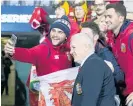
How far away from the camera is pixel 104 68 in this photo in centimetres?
400

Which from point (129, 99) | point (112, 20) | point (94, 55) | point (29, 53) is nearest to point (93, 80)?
point (94, 55)

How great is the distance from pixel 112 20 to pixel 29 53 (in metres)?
0.90

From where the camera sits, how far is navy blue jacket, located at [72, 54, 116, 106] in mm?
3963

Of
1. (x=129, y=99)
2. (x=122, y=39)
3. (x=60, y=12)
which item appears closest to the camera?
(x=129, y=99)

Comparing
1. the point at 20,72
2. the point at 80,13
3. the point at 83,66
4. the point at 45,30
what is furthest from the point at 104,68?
the point at 20,72

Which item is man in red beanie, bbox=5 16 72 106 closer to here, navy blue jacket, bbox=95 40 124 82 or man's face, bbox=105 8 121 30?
navy blue jacket, bbox=95 40 124 82

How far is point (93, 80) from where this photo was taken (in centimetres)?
396

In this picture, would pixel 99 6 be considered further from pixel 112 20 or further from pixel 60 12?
pixel 112 20

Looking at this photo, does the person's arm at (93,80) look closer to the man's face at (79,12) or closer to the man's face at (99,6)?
the man's face at (99,6)

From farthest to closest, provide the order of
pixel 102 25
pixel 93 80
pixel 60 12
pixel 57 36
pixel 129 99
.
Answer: pixel 60 12 → pixel 102 25 → pixel 57 36 → pixel 129 99 → pixel 93 80

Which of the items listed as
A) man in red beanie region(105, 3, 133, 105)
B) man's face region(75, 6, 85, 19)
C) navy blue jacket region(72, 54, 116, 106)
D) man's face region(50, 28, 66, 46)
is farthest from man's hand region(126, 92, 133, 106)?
man's face region(75, 6, 85, 19)

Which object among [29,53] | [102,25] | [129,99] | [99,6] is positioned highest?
[99,6]

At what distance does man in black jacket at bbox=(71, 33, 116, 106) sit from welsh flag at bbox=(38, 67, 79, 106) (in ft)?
3.10

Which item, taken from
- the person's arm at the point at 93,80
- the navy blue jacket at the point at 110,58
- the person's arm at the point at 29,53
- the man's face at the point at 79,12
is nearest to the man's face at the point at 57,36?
the person's arm at the point at 29,53
